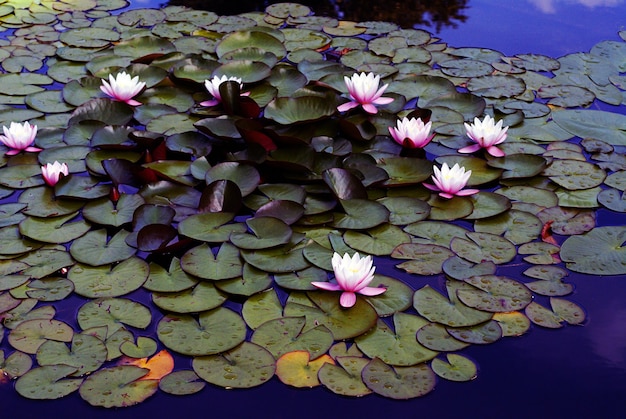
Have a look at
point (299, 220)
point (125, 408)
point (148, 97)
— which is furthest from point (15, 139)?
point (125, 408)

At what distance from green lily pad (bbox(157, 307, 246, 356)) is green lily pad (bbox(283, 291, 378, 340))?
194 mm

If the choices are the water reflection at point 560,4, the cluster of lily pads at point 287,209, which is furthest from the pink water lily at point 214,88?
the water reflection at point 560,4

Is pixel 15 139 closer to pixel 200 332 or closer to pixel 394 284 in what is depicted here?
pixel 200 332

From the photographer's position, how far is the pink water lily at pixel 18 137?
3199mm

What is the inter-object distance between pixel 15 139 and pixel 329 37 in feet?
7.10

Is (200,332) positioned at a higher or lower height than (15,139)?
lower

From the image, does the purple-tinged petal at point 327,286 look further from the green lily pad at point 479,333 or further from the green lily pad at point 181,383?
the green lily pad at point 181,383

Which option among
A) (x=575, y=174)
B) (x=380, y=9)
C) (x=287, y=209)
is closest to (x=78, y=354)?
(x=287, y=209)

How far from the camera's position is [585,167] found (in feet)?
10.7

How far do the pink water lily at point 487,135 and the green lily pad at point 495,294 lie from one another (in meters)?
0.88

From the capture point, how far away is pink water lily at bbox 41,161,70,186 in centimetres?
296

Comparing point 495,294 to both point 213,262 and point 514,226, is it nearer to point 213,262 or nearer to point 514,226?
point 514,226

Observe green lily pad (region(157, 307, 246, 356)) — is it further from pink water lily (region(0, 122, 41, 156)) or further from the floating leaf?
pink water lily (region(0, 122, 41, 156))

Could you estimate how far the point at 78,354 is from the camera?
2.23 metres
